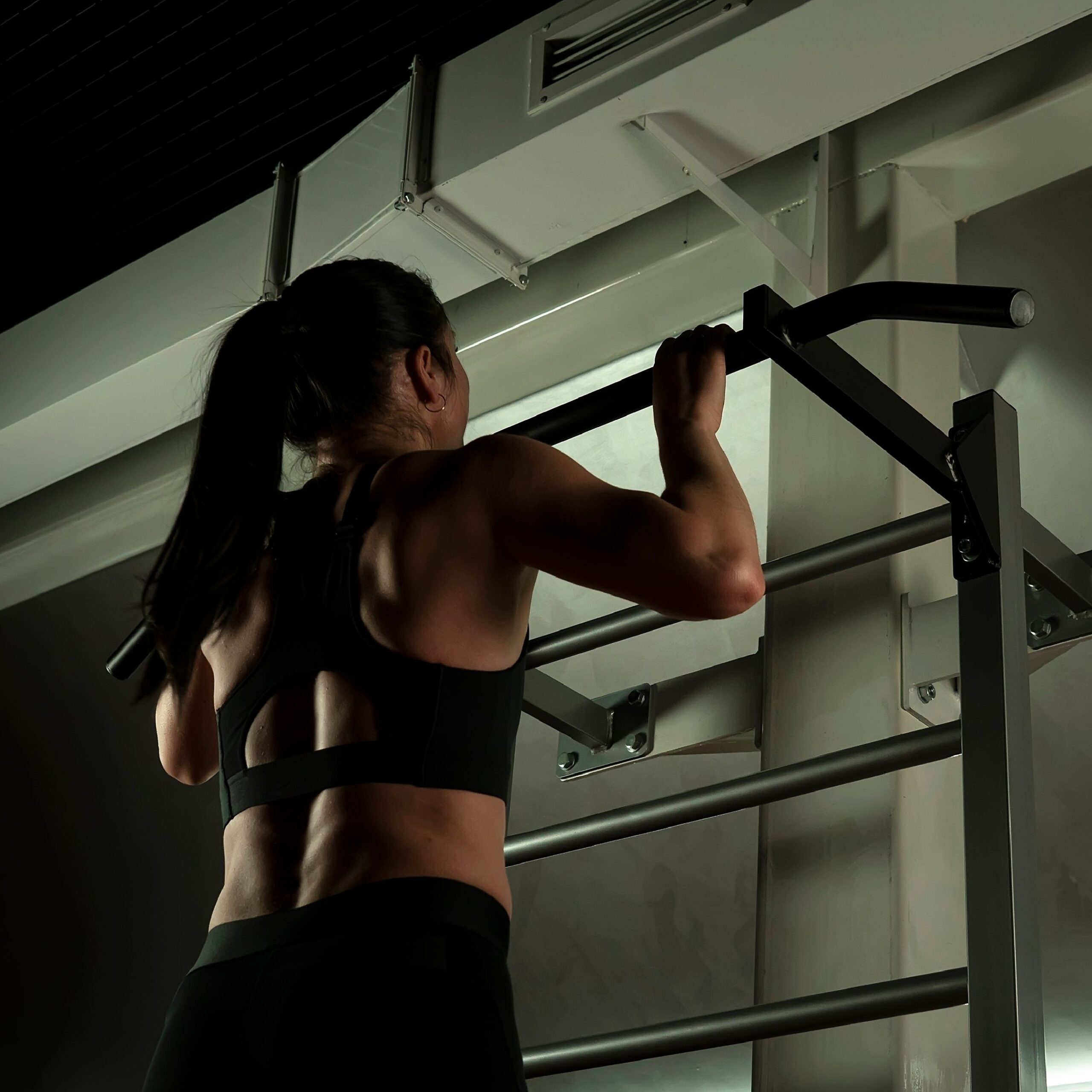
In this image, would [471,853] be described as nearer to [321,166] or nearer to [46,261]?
[321,166]

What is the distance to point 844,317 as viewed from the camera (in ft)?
4.27

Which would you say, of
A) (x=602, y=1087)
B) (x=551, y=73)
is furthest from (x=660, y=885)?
(x=551, y=73)

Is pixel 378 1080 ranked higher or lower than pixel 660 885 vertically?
lower

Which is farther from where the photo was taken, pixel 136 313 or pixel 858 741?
pixel 136 313

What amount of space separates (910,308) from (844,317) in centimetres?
6

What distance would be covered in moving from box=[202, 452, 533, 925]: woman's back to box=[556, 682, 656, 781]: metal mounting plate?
0.60 metres

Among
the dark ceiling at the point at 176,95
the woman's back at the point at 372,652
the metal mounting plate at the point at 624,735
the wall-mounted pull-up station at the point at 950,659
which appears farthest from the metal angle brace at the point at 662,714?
the dark ceiling at the point at 176,95

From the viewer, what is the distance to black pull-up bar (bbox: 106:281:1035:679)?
121 centimetres

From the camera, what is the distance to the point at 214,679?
1.57 m

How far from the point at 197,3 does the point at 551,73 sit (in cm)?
94

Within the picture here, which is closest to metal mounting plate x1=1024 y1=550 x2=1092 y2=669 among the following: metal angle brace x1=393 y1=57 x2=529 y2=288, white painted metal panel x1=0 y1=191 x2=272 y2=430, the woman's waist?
the woman's waist

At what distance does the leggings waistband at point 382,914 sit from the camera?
1161mm

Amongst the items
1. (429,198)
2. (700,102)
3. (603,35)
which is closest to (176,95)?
(429,198)

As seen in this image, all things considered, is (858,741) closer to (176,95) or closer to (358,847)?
(358,847)
